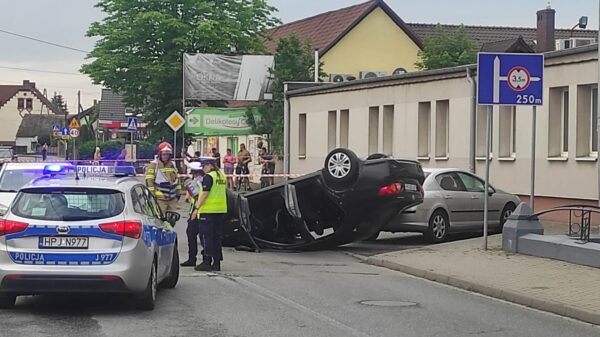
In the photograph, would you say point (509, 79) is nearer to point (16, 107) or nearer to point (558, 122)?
point (558, 122)

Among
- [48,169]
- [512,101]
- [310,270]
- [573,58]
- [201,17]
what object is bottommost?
[310,270]

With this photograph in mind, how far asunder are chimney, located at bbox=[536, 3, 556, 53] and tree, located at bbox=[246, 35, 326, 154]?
10800 millimetres

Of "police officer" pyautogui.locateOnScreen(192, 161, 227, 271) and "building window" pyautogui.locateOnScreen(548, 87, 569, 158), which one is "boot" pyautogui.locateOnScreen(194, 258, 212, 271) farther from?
"building window" pyautogui.locateOnScreen(548, 87, 569, 158)

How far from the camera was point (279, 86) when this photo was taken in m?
43.7

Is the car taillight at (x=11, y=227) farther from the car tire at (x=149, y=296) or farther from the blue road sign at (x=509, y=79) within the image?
the blue road sign at (x=509, y=79)

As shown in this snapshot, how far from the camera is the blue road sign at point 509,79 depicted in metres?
16.8

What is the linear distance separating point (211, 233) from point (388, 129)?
60.3 ft

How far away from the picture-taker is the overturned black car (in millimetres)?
17125

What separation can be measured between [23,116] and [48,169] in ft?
395

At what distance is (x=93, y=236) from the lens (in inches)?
409

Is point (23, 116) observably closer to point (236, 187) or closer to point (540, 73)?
point (236, 187)

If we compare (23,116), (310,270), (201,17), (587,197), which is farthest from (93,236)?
(23,116)

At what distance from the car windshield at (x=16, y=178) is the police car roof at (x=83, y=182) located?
6623 millimetres

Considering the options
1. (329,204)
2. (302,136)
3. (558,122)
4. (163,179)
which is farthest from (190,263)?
(302,136)
